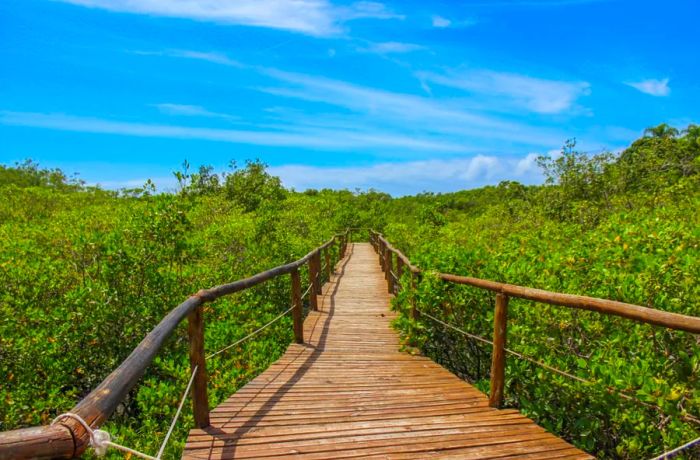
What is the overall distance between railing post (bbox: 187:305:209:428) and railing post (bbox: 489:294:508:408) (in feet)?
7.22

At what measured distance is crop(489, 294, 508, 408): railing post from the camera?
3.60m

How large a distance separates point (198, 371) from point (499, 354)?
7.64 ft

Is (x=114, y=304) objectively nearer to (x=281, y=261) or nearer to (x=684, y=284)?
(x=281, y=261)

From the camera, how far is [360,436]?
303 cm

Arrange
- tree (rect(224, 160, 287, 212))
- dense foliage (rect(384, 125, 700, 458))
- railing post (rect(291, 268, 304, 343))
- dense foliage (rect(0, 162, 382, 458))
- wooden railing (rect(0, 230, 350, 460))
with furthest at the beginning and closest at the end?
tree (rect(224, 160, 287, 212))
dense foliage (rect(0, 162, 382, 458))
railing post (rect(291, 268, 304, 343))
dense foliage (rect(384, 125, 700, 458))
wooden railing (rect(0, 230, 350, 460))

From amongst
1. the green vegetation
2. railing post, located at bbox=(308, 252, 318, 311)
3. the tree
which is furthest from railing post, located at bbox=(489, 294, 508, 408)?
the tree

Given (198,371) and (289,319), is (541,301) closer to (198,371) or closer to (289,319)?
(198,371)

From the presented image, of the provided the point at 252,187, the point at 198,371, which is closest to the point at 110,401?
the point at 198,371

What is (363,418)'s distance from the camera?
3363mm

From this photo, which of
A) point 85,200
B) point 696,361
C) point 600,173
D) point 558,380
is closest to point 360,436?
point 558,380

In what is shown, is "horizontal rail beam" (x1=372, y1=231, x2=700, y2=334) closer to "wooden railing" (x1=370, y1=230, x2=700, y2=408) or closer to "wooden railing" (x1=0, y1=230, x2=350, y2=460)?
"wooden railing" (x1=370, y1=230, x2=700, y2=408)

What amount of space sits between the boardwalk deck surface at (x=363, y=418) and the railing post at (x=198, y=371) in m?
0.09

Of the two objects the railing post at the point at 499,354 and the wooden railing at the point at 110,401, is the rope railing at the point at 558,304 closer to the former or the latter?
the railing post at the point at 499,354

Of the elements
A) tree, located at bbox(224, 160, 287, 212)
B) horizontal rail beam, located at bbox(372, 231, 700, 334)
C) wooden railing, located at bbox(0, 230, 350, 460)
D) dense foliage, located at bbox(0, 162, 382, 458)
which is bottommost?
dense foliage, located at bbox(0, 162, 382, 458)
